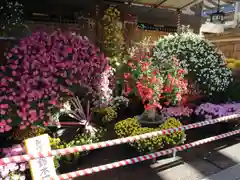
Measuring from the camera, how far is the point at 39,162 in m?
2.60

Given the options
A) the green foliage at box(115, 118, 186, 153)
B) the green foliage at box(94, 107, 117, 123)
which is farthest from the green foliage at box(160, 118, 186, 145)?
the green foliage at box(94, 107, 117, 123)

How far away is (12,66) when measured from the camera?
2293mm

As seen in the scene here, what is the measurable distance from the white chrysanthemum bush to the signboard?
11.1ft

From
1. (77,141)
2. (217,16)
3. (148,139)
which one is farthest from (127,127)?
(217,16)

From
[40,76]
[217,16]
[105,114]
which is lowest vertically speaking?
[105,114]

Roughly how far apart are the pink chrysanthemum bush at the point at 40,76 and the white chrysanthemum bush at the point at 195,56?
2701 millimetres

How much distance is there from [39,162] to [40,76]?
1.22 metres

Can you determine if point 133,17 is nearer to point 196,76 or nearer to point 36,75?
point 196,76

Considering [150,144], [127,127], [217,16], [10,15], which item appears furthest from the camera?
[217,16]

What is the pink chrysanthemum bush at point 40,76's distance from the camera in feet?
7.46

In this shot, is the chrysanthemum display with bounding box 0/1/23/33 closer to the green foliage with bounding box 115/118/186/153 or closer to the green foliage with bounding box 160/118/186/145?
the green foliage with bounding box 115/118/186/153

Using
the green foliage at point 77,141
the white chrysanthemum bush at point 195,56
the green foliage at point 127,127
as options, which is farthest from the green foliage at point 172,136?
the white chrysanthemum bush at point 195,56

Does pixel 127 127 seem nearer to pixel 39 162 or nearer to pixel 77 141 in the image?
pixel 77 141

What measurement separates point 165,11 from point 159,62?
3273 mm
